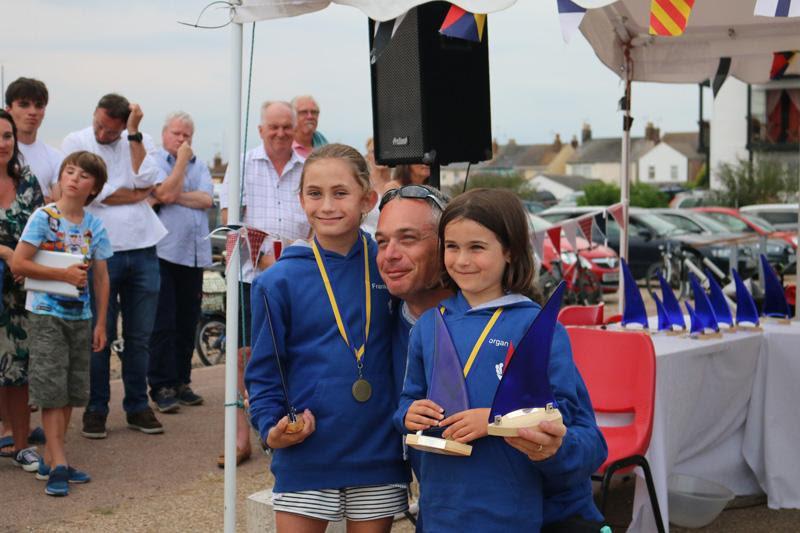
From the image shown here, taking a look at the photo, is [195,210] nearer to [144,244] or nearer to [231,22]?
[144,244]

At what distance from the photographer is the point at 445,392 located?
2.36 meters

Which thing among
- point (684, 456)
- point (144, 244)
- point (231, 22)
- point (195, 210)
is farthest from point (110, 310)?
point (684, 456)

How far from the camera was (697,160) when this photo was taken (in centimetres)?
9831

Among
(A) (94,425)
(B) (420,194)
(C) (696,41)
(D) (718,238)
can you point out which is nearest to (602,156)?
(D) (718,238)

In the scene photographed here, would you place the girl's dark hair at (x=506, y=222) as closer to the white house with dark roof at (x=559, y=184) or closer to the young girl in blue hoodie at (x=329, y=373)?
the young girl in blue hoodie at (x=329, y=373)

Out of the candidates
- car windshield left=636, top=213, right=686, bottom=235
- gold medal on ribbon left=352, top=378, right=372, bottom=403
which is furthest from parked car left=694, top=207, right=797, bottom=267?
gold medal on ribbon left=352, top=378, right=372, bottom=403

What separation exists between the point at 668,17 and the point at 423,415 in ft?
7.05

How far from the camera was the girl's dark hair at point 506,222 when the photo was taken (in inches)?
96.8

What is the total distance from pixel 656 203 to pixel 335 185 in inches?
1733

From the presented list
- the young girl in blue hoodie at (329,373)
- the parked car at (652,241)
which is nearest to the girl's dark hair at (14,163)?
the young girl in blue hoodie at (329,373)

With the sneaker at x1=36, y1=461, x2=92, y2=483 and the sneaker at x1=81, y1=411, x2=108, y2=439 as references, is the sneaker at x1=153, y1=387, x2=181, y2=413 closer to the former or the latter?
the sneaker at x1=81, y1=411, x2=108, y2=439

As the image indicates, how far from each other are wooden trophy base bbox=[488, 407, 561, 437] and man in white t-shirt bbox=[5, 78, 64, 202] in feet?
14.0

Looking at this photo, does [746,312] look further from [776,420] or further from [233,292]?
[233,292]

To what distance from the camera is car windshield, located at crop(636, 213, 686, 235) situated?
65.4 feet
